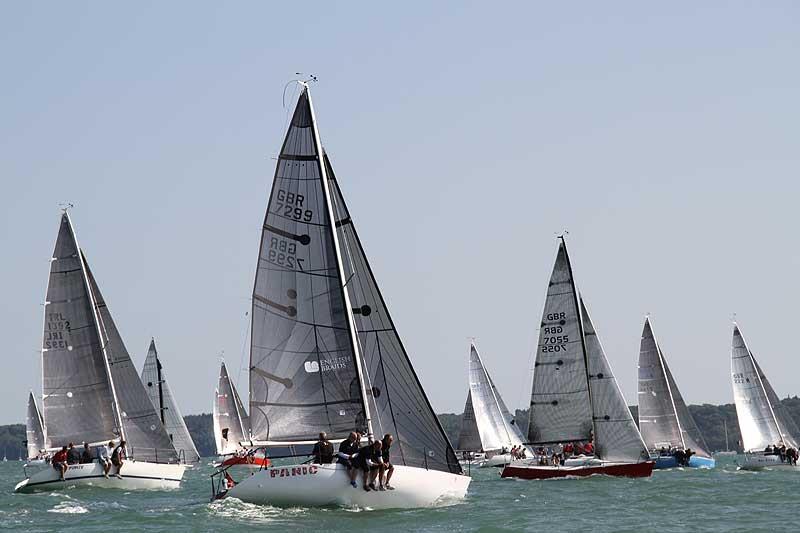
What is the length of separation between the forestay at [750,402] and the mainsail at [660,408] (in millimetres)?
3421

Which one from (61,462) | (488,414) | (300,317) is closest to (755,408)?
(488,414)

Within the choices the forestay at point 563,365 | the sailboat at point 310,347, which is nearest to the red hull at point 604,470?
the forestay at point 563,365

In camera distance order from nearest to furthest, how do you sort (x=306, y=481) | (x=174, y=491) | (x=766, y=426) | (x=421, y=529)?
(x=421, y=529), (x=306, y=481), (x=174, y=491), (x=766, y=426)

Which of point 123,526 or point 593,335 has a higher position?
point 593,335

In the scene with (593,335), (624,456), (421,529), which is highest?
(593,335)

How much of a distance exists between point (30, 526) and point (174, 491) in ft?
55.9

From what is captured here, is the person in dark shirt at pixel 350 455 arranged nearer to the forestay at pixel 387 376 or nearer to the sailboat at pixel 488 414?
the forestay at pixel 387 376

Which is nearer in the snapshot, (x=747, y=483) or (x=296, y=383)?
(x=296, y=383)

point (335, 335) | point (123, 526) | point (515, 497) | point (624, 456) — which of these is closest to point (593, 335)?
point (624, 456)

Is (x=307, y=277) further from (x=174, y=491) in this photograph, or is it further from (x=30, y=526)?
(x=174, y=491)

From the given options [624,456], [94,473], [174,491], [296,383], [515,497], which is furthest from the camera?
[624,456]

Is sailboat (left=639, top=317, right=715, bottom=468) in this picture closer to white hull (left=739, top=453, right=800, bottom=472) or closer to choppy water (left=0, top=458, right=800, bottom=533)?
white hull (left=739, top=453, right=800, bottom=472)

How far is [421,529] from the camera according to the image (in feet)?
77.4

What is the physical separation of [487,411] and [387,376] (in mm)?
50037
